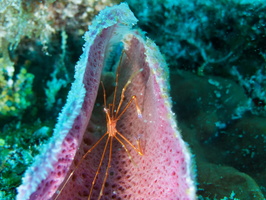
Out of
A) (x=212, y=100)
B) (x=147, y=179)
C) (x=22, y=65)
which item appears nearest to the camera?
(x=147, y=179)

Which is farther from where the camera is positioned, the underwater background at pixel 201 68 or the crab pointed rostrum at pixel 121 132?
the underwater background at pixel 201 68

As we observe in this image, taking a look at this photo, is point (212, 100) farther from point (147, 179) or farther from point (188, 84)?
point (147, 179)

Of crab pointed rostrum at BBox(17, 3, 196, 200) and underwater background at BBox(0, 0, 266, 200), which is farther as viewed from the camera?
underwater background at BBox(0, 0, 266, 200)

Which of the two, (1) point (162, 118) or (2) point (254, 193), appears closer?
(1) point (162, 118)

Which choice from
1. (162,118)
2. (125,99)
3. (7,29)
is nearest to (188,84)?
(125,99)
